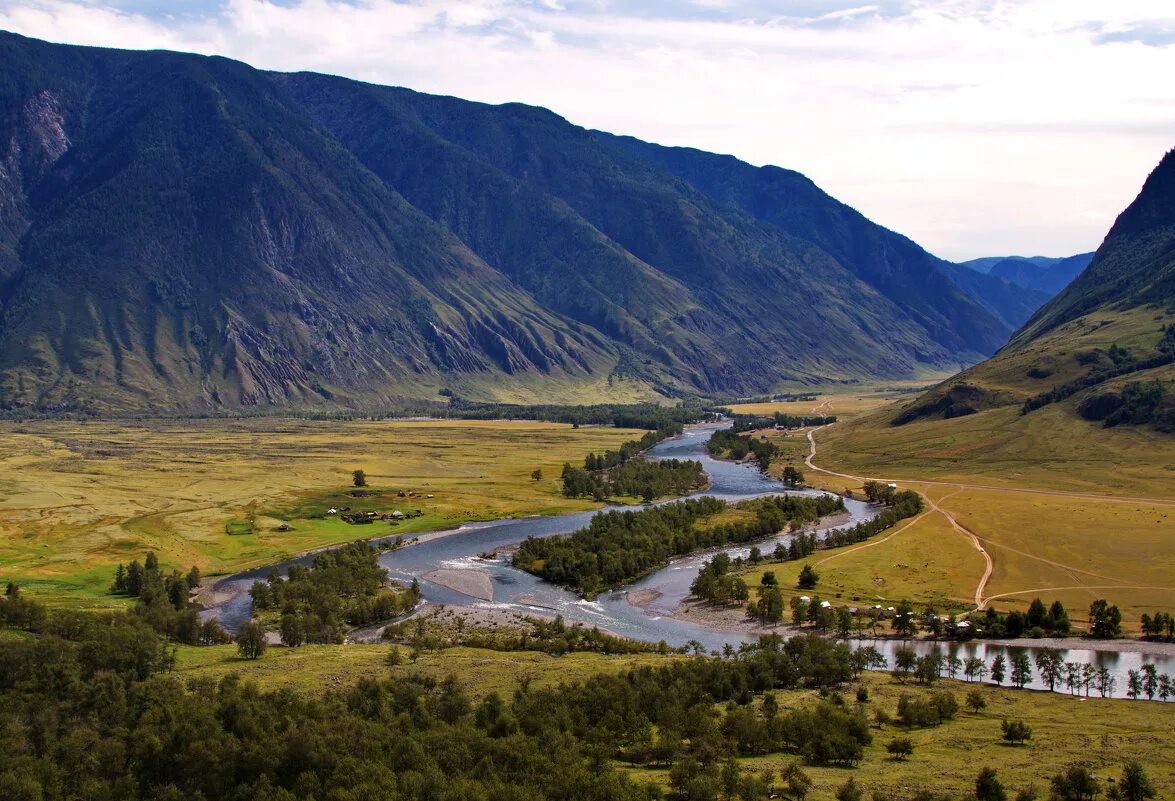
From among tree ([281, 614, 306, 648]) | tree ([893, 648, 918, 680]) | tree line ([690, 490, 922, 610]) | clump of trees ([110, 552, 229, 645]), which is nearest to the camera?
tree ([893, 648, 918, 680])

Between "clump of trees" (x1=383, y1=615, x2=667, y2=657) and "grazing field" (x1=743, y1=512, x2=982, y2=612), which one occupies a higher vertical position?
"grazing field" (x1=743, y1=512, x2=982, y2=612)

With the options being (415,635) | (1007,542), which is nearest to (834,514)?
(1007,542)

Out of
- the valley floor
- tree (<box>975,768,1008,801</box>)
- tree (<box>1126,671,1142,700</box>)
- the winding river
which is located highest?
the valley floor

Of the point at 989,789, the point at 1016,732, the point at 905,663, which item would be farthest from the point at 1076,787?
the point at 905,663

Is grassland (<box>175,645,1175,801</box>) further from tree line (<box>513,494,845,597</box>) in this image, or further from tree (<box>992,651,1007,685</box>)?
tree line (<box>513,494,845,597</box>)

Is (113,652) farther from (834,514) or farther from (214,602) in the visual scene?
(834,514)

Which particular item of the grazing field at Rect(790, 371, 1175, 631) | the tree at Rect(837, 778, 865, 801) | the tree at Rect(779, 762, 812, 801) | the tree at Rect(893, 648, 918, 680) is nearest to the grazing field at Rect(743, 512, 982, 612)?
the grazing field at Rect(790, 371, 1175, 631)

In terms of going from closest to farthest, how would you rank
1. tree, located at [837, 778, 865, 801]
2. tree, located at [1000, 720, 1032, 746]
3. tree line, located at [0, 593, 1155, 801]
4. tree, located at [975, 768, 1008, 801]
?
tree, located at [837, 778, 865, 801] → tree, located at [975, 768, 1008, 801] → tree line, located at [0, 593, 1155, 801] → tree, located at [1000, 720, 1032, 746]
